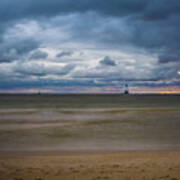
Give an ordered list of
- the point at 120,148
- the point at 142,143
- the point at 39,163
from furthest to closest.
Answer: the point at 142,143
the point at 120,148
the point at 39,163

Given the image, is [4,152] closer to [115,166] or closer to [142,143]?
[115,166]

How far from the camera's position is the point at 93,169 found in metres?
8.16

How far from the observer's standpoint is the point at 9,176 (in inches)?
295

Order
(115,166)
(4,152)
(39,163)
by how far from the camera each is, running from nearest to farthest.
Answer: (115,166) → (39,163) → (4,152)

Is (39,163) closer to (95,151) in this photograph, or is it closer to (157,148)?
(95,151)

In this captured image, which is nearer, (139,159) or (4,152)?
(139,159)

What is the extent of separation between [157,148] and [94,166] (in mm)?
6247

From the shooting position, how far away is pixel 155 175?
24.7 feet

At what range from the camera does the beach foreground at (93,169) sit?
7426 millimetres

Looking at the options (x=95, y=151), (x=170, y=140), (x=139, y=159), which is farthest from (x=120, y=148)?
(x=170, y=140)

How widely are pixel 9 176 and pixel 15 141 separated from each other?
808cm

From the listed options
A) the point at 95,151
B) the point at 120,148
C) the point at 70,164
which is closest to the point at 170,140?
the point at 120,148

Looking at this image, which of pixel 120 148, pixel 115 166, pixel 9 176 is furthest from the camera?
pixel 120 148

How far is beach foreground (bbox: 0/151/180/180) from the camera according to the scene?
743 centimetres
